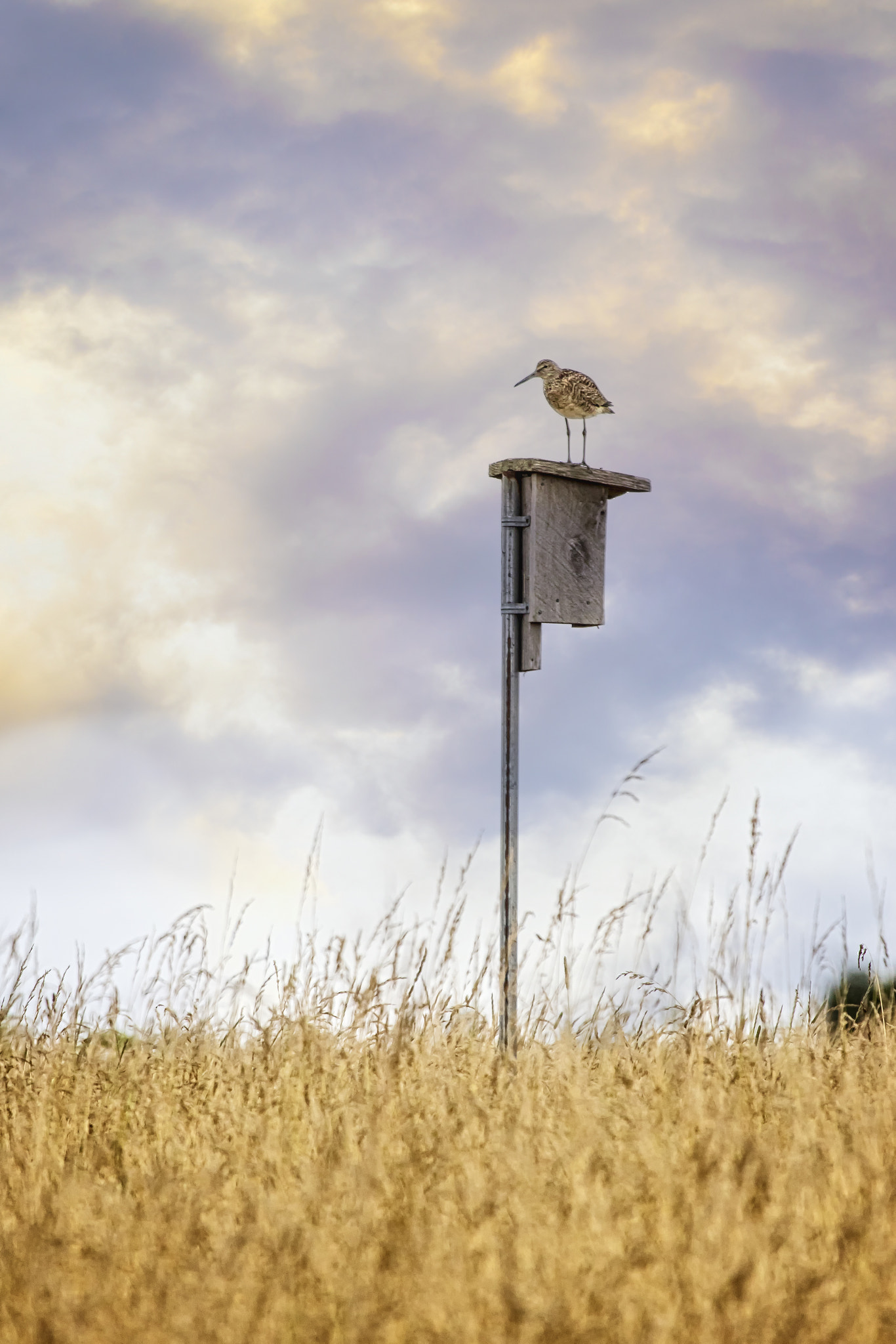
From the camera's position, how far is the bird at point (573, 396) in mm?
5734

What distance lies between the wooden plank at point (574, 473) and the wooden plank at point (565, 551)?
0.03 m

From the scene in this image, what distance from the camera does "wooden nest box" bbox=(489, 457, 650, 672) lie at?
513cm

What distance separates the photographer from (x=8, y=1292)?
2756 millimetres

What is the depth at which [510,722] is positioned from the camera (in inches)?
200

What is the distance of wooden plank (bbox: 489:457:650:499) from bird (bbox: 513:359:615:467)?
223 mm

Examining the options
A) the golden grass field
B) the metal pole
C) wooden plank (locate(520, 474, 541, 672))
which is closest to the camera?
the golden grass field

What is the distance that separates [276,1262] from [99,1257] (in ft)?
1.77

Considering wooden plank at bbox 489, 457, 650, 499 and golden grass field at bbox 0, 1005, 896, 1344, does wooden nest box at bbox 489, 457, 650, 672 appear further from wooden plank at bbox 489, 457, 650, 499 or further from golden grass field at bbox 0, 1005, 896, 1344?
golden grass field at bbox 0, 1005, 896, 1344

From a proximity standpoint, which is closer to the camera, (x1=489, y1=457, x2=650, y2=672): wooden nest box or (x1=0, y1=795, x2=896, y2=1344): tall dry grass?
(x1=0, y1=795, x2=896, y2=1344): tall dry grass

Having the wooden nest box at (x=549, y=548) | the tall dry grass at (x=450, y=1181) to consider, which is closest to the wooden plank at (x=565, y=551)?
the wooden nest box at (x=549, y=548)

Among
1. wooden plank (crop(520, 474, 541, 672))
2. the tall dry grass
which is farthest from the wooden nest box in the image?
the tall dry grass

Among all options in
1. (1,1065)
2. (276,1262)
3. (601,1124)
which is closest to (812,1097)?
(601,1124)

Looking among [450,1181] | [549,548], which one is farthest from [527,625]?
[450,1181]

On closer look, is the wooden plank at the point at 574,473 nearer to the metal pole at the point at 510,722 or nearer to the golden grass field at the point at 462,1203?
the metal pole at the point at 510,722
